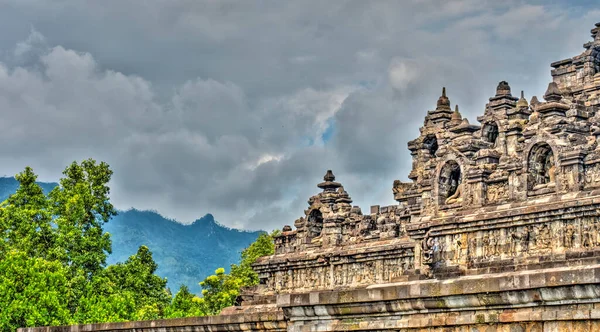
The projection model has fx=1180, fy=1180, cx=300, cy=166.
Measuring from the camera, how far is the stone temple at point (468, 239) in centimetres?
1305

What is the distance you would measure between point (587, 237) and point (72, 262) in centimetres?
3424

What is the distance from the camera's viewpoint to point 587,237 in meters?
30.7

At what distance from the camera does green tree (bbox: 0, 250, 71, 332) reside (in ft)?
156

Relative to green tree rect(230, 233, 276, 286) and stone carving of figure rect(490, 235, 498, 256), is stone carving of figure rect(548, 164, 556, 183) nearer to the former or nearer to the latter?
Result: stone carving of figure rect(490, 235, 498, 256)

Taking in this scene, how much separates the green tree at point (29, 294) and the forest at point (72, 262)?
4cm

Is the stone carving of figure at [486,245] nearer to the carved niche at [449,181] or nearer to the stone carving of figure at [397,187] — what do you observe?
the carved niche at [449,181]

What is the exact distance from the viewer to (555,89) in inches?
1399

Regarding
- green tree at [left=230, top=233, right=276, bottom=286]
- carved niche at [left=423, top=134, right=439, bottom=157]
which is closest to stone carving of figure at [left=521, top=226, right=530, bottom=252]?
carved niche at [left=423, top=134, right=439, bottom=157]

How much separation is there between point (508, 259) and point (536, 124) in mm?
4431

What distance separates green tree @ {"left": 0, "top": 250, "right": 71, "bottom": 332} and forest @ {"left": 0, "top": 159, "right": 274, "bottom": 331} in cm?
4

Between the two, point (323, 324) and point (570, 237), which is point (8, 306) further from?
point (323, 324)

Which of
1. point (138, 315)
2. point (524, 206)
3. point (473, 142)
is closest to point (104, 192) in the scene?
point (138, 315)

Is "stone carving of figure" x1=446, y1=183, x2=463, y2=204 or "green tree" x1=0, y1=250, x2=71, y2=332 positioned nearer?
"stone carving of figure" x1=446, y1=183, x2=463, y2=204

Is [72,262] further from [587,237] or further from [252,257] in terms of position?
[587,237]
